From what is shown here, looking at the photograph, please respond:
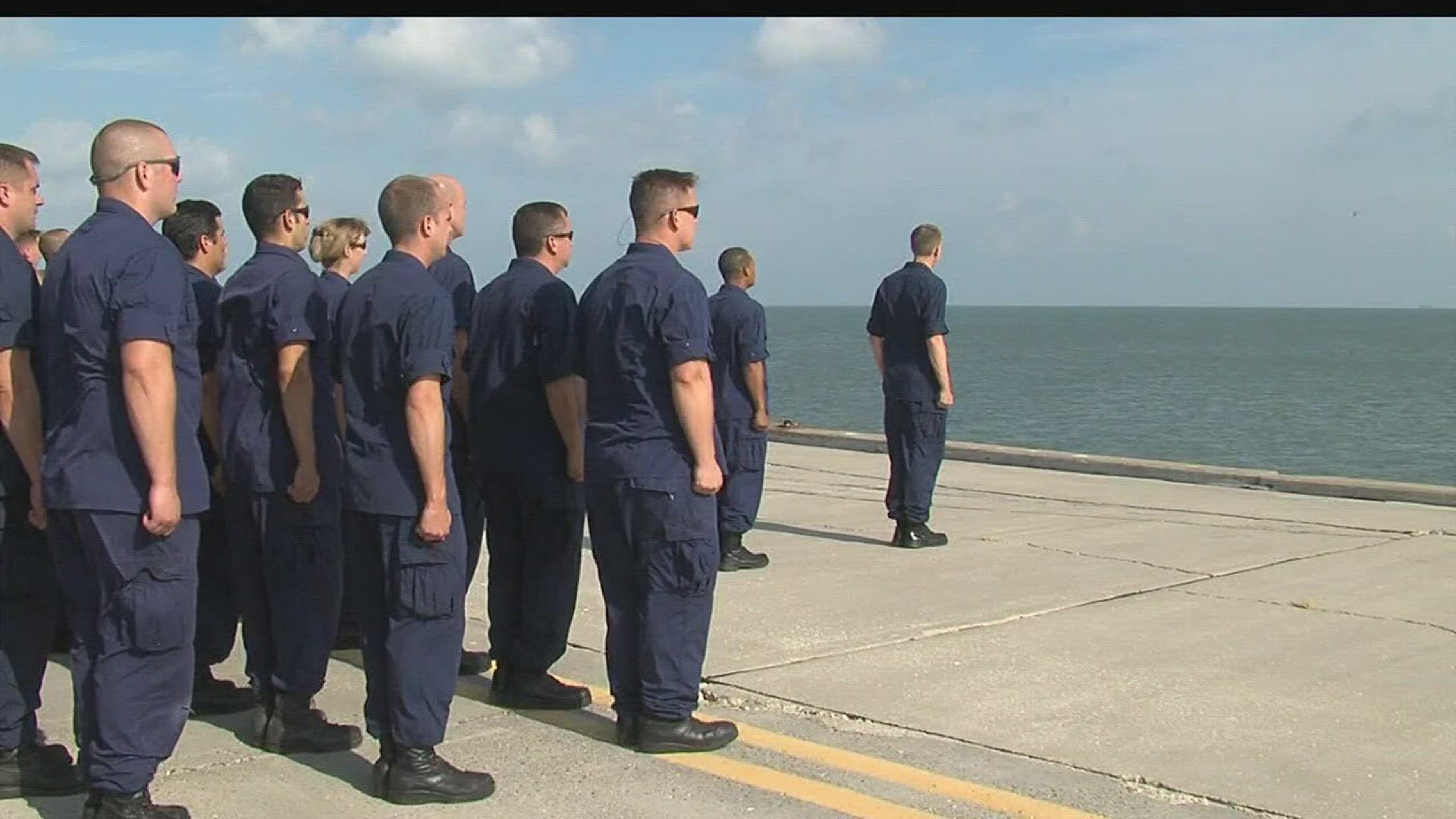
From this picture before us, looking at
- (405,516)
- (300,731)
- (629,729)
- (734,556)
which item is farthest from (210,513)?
A: (734,556)

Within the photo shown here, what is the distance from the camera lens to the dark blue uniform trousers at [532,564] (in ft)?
20.5

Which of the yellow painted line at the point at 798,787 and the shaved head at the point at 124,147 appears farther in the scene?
the yellow painted line at the point at 798,787

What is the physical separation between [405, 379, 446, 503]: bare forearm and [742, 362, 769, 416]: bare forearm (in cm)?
425

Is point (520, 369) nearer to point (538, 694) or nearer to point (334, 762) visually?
point (538, 694)

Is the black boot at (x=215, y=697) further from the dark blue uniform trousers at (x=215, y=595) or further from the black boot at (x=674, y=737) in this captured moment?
the black boot at (x=674, y=737)

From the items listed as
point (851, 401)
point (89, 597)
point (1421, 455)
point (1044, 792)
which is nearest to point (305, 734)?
point (89, 597)

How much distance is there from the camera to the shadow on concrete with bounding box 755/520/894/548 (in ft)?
33.9

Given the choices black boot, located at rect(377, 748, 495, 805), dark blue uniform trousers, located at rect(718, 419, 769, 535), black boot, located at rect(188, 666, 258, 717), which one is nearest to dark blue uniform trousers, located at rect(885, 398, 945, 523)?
dark blue uniform trousers, located at rect(718, 419, 769, 535)

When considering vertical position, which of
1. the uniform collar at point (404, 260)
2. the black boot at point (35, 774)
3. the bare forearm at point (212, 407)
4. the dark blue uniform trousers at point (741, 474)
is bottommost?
the black boot at point (35, 774)

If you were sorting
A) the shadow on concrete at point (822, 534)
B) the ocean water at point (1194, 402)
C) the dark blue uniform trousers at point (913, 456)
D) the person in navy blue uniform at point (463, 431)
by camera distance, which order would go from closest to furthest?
the person in navy blue uniform at point (463, 431), the dark blue uniform trousers at point (913, 456), the shadow on concrete at point (822, 534), the ocean water at point (1194, 402)

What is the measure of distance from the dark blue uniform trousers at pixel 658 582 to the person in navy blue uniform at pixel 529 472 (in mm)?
525

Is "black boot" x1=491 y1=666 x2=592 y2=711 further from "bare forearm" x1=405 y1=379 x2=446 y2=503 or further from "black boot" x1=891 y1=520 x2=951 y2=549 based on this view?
"black boot" x1=891 y1=520 x2=951 y2=549

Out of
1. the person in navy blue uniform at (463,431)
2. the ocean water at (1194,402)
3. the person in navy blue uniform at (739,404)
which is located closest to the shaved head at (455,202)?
the person in navy blue uniform at (463,431)

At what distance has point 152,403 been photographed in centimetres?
458
